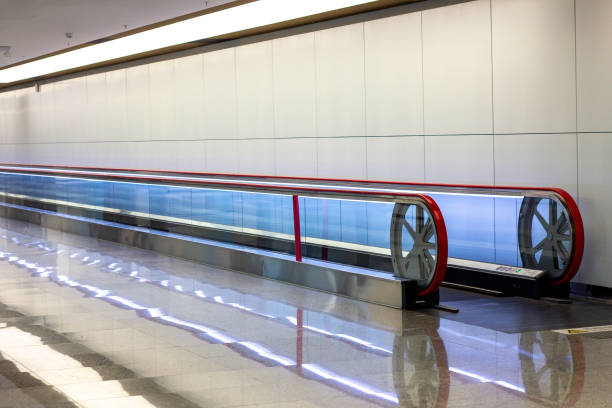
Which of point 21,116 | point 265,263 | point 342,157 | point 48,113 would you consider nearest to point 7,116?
point 21,116

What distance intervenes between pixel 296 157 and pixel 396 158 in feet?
9.37

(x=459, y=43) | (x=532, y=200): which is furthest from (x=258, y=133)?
(x=532, y=200)

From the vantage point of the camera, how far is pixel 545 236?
8547mm

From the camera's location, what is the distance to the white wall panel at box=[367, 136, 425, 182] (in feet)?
39.1

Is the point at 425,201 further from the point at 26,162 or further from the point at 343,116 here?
the point at 26,162

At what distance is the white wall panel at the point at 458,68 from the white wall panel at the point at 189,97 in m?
7.14

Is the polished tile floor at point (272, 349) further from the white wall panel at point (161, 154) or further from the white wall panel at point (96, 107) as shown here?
the white wall panel at point (96, 107)

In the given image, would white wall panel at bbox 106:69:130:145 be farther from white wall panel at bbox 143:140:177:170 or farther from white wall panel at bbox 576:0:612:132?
white wall panel at bbox 576:0:612:132

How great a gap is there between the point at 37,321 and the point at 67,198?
27.6ft

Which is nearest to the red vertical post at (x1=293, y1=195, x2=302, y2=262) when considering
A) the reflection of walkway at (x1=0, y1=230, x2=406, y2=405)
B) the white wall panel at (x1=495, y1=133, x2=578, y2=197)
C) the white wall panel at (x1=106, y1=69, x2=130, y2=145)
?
the reflection of walkway at (x1=0, y1=230, x2=406, y2=405)

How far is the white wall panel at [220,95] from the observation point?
1658cm

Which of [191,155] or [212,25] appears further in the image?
[191,155]

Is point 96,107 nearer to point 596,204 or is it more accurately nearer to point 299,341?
point 596,204

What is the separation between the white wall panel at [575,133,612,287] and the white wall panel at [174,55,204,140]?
10158mm
